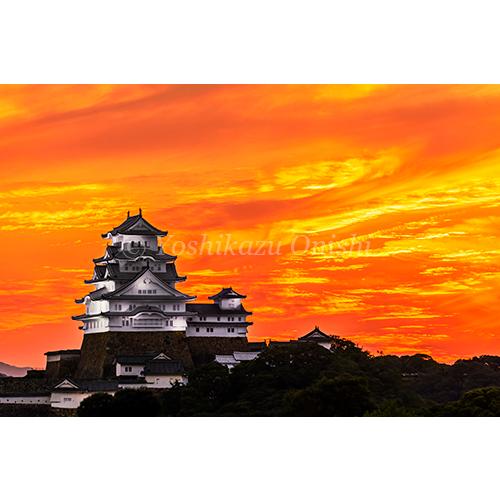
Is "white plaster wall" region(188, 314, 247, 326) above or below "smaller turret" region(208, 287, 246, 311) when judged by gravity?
below

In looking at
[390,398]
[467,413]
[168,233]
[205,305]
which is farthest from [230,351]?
[467,413]

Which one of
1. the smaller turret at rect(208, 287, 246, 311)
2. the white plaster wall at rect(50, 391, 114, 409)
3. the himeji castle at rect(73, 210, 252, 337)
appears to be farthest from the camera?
the smaller turret at rect(208, 287, 246, 311)

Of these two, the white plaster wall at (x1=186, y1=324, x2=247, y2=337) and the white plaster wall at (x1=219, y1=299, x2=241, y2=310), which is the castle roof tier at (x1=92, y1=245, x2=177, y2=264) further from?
the white plaster wall at (x1=186, y1=324, x2=247, y2=337)

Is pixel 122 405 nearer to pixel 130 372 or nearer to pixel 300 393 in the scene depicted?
pixel 130 372

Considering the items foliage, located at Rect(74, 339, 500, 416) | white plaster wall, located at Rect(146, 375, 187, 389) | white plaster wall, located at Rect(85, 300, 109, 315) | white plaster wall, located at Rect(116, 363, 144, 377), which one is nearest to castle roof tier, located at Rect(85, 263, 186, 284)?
white plaster wall, located at Rect(85, 300, 109, 315)

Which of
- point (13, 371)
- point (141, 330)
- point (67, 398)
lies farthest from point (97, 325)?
point (67, 398)

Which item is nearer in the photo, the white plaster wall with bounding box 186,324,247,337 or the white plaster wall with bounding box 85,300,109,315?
the white plaster wall with bounding box 85,300,109,315

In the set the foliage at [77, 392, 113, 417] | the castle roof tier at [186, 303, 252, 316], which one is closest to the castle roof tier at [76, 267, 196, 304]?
the castle roof tier at [186, 303, 252, 316]

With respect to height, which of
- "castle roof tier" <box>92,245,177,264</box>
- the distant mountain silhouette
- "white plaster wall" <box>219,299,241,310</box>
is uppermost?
"castle roof tier" <box>92,245,177,264</box>

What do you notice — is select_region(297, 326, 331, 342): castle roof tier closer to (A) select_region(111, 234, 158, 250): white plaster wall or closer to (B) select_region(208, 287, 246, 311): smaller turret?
(B) select_region(208, 287, 246, 311): smaller turret

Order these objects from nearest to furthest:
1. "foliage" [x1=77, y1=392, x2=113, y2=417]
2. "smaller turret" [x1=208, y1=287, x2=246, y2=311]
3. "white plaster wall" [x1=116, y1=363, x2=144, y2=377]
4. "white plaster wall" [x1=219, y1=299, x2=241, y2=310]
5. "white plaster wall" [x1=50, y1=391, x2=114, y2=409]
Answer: "foliage" [x1=77, y1=392, x2=113, y2=417] → "white plaster wall" [x1=50, y1=391, x2=114, y2=409] → "white plaster wall" [x1=116, y1=363, x2=144, y2=377] → "smaller turret" [x1=208, y1=287, x2=246, y2=311] → "white plaster wall" [x1=219, y1=299, x2=241, y2=310]
